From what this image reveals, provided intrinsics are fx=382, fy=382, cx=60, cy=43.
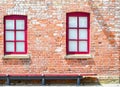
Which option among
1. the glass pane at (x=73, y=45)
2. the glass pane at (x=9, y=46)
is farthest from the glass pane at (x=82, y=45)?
the glass pane at (x=9, y=46)

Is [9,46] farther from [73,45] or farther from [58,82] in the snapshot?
[73,45]

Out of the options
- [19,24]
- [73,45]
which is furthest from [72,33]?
[19,24]

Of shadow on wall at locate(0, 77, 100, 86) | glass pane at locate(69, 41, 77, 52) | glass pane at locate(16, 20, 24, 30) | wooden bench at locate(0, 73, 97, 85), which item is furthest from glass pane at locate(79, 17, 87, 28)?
glass pane at locate(16, 20, 24, 30)

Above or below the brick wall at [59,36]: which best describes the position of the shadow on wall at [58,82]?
below

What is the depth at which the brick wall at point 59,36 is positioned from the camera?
50.5ft

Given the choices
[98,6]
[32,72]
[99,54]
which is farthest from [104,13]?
[32,72]

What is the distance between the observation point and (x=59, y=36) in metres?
15.4

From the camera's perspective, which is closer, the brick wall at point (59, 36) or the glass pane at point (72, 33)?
the brick wall at point (59, 36)

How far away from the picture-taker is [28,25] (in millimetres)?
15414

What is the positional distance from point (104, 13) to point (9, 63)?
171 inches

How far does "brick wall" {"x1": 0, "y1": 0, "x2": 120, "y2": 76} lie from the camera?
15.4 meters

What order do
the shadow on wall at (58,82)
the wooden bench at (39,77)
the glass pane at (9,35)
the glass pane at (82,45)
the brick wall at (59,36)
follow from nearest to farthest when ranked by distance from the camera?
the wooden bench at (39,77) < the shadow on wall at (58,82) < the brick wall at (59,36) < the glass pane at (9,35) < the glass pane at (82,45)

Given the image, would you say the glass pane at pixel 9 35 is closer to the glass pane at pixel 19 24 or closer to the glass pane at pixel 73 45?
the glass pane at pixel 19 24

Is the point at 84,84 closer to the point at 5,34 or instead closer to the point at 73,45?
the point at 73,45
